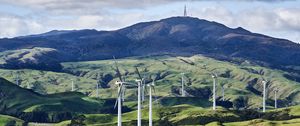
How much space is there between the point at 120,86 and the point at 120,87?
37cm

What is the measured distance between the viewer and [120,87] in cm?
17300

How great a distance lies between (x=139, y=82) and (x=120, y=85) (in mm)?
8858

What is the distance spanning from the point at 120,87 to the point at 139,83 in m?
8.58

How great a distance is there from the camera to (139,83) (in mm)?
179750

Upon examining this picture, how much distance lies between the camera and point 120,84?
173250mm

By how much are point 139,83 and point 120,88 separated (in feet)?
28.9

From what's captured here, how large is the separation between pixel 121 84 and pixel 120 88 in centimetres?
119

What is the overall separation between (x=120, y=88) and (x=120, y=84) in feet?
3.98

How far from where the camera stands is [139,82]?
180 metres

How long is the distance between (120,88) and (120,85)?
103 centimetres

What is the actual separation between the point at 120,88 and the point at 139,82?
9.44 m

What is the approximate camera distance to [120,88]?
567 feet
